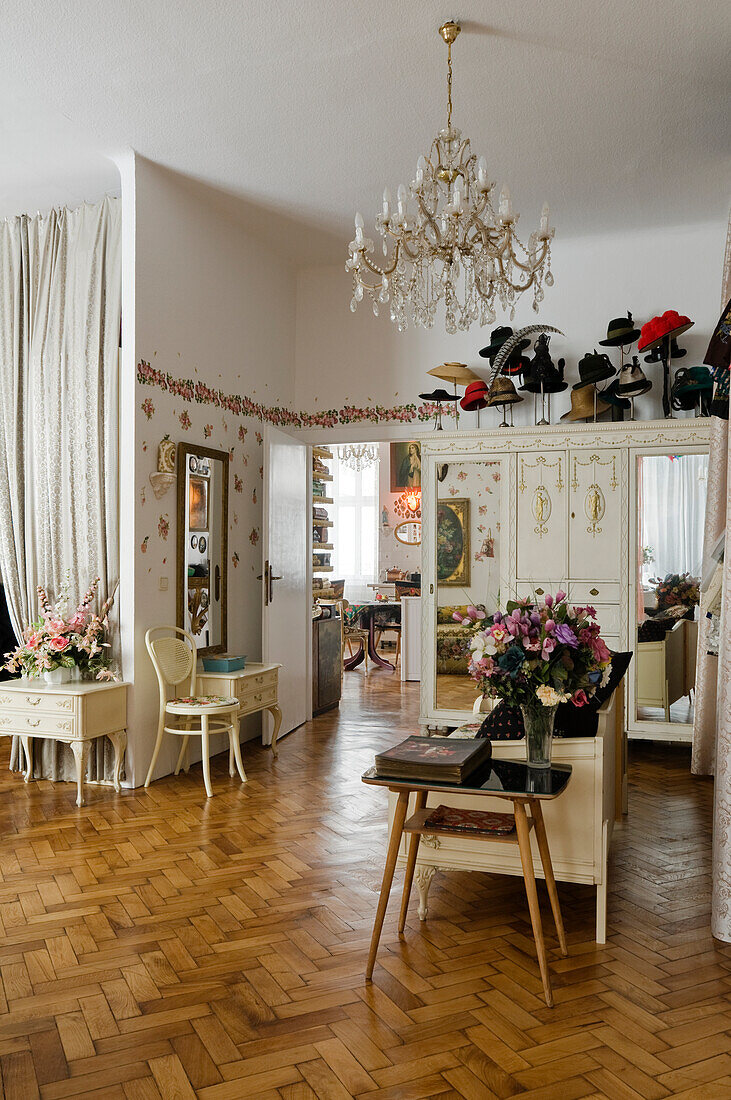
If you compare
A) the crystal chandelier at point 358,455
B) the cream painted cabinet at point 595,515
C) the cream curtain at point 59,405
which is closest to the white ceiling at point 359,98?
the cream curtain at point 59,405

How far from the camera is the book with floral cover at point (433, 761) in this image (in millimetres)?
2525

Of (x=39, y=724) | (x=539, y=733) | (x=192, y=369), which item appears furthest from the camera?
(x=192, y=369)

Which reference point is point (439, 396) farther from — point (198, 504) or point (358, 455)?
point (358, 455)

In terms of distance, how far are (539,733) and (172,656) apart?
2882mm

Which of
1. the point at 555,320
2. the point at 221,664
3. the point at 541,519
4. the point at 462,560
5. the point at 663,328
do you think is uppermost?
the point at 555,320

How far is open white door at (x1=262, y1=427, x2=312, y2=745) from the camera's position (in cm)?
601

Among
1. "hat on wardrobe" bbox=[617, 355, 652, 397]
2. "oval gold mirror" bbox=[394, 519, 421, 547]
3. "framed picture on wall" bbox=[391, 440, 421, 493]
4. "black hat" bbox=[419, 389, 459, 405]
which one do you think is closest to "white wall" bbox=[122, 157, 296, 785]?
"black hat" bbox=[419, 389, 459, 405]

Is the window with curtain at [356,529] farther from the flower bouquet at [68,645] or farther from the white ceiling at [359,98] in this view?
the flower bouquet at [68,645]

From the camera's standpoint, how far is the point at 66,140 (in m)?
4.70

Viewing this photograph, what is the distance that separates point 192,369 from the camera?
5508 mm

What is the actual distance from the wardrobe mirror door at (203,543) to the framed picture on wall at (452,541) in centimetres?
146

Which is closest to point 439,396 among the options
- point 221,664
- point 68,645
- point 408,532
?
point 221,664

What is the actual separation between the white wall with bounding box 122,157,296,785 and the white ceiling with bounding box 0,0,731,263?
34 centimetres

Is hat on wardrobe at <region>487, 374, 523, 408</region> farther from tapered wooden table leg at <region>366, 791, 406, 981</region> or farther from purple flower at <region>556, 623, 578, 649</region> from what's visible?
tapered wooden table leg at <region>366, 791, 406, 981</region>
